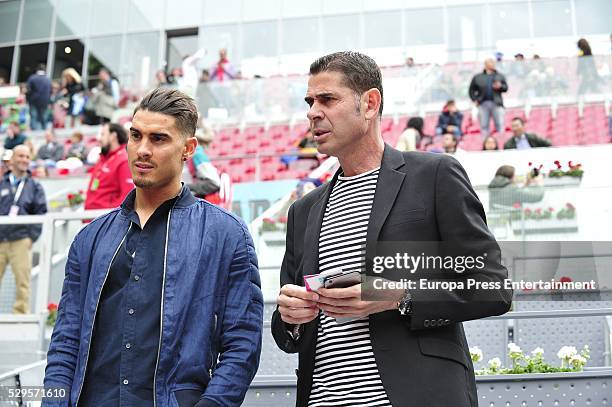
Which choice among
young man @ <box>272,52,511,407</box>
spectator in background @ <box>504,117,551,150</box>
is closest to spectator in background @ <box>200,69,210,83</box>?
spectator in background @ <box>504,117,551,150</box>

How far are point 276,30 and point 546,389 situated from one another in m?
21.6

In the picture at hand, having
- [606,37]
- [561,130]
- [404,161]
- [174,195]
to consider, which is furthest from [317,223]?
[606,37]

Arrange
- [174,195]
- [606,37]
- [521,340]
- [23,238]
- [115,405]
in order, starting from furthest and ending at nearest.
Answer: [606,37] → [23,238] → [521,340] → [174,195] → [115,405]

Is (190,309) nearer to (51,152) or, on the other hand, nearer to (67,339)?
(67,339)

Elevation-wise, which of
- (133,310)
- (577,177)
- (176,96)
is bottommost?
(133,310)

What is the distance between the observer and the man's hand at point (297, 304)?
2410 mm

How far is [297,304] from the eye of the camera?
2.44 meters

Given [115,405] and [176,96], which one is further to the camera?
[176,96]

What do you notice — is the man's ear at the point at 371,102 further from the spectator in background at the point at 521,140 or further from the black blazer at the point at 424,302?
the spectator in background at the point at 521,140

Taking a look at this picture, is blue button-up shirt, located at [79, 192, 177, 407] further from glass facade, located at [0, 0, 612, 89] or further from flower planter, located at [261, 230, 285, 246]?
glass facade, located at [0, 0, 612, 89]

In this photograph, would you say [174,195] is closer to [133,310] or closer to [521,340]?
[133,310]

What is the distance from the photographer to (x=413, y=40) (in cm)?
2334

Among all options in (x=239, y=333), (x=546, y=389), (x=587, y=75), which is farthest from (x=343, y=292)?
(x=587, y=75)

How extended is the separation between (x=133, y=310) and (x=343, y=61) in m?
1.14
